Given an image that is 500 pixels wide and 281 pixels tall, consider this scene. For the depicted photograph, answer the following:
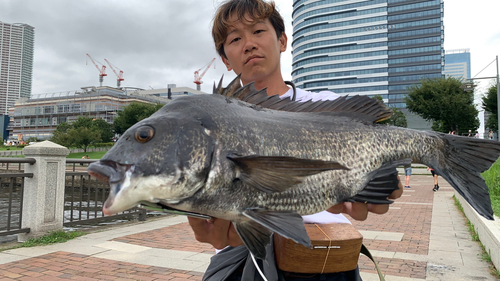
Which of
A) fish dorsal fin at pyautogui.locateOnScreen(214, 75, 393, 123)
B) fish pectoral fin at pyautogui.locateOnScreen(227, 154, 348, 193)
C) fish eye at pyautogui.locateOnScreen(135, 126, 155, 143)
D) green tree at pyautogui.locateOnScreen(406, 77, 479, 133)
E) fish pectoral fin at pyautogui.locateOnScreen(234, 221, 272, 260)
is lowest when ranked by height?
fish pectoral fin at pyautogui.locateOnScreen(234, 221, 272, 260)

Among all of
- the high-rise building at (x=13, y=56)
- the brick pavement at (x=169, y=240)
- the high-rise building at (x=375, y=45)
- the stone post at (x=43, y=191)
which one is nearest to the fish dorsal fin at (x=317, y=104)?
the brick pavement at (x=169, y=240)

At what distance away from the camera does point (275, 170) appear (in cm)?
120

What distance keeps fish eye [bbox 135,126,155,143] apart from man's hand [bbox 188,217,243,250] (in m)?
0.56

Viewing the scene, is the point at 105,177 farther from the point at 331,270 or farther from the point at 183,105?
the point at 331,270

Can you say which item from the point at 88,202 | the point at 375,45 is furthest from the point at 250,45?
the point at 375,45

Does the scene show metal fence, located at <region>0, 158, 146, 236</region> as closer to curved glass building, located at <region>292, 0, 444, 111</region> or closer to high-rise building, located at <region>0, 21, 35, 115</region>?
curved glass building, located at <region>292, 0, 444, 111</region>

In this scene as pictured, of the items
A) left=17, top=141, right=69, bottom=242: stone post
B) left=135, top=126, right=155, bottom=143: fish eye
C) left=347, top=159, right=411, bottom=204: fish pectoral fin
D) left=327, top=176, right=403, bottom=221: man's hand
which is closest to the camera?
left=135, top=126, right=155, bottom=143: fish eye

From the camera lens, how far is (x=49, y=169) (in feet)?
22.7

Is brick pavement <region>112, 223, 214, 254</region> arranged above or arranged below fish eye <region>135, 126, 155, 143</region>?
below

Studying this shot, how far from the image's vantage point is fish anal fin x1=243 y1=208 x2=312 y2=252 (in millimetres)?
1168

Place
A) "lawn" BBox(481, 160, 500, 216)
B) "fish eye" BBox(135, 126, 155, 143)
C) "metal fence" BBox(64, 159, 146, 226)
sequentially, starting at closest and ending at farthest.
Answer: "fish eye" BBox(135, 126, 155, 143)
"metal fence" BBox(64, 159, 146, 226)
"lawn" BBox(481, 160, 500, 216)

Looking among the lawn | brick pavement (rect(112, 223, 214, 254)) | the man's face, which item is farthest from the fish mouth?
the lawn

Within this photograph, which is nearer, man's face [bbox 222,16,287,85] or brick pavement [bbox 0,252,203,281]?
man's face [bbox 222,16,287,85]

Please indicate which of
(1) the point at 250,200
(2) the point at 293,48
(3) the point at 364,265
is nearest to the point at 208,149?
(1) the point at 250,200
